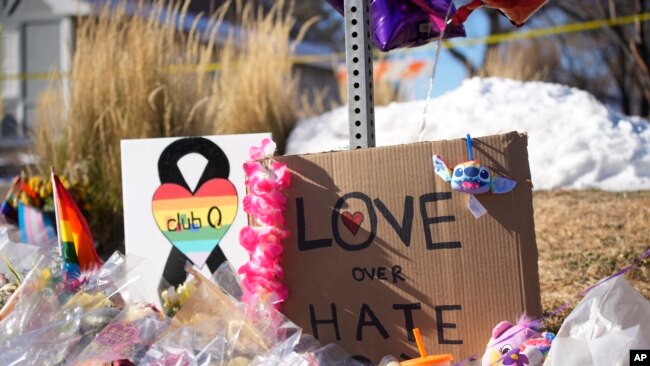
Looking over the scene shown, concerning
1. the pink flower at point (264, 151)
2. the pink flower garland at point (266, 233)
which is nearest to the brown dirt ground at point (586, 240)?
the pink flower garland at point (266, 233)

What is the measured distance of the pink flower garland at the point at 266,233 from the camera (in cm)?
213

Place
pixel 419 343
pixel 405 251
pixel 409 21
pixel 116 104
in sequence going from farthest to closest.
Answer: pixel 116 104, pixel 409 21, pixel 405 251, pixel 419 343

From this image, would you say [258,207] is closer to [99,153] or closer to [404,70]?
[99,153]

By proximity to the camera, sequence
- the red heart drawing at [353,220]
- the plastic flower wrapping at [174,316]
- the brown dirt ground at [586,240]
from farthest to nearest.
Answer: the brown dirt ground at [586,240] < the red heart drawing at [353,220] < the plastic flower wrapping at [174,316]

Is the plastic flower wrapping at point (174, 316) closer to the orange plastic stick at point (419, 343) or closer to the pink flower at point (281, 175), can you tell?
the pink flower at point (281, 175)

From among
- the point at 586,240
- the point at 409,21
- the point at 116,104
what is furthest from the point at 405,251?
the point at 116,104

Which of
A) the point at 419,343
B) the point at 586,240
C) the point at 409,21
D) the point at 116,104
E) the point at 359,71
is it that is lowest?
the point at 419,343

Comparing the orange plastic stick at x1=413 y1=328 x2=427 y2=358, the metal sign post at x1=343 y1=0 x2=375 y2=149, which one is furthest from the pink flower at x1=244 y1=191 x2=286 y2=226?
the orange plastic stick at x1=413 y1=328 x2=427 y2=358

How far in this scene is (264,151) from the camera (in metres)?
2.26

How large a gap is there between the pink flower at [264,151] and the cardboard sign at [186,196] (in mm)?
377

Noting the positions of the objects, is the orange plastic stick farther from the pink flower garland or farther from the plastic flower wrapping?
the pink flower garland

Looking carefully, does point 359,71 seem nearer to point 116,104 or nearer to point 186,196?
point 186,196

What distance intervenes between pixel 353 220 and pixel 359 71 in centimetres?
48

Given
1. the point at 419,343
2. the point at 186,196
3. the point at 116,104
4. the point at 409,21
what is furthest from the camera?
the point at 116,104
